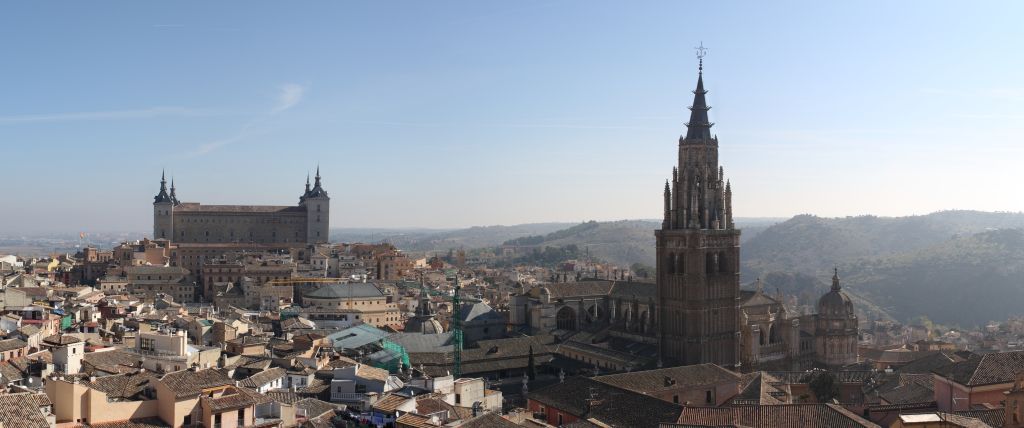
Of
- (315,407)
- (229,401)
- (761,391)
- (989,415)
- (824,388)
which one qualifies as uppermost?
(229,401)

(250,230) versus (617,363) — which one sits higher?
(250,230)

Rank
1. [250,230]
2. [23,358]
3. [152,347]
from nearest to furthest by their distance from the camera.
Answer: [23,358], [152,347], [250,230]

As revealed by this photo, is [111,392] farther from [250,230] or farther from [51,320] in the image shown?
[250,230]

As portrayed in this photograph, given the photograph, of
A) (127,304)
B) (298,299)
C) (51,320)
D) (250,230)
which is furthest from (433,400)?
(250,230)

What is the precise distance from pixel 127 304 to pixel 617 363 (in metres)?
32.3

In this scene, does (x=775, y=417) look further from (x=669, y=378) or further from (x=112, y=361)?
(x=112, y=361)

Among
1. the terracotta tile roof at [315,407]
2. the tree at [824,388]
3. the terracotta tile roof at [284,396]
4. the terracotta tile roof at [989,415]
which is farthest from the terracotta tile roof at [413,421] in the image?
the tree at [824,388]

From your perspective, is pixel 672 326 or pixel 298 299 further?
pixel 298 299

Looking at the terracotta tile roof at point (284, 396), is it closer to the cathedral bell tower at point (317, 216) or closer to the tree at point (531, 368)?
the tree at point (531, 368)

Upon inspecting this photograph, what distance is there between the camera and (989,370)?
107 ft

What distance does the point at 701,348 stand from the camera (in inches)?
2228

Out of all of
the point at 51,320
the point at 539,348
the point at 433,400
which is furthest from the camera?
the point at 539,348

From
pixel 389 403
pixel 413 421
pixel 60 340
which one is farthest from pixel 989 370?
pixel 60 340

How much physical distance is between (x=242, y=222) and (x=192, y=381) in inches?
3973
